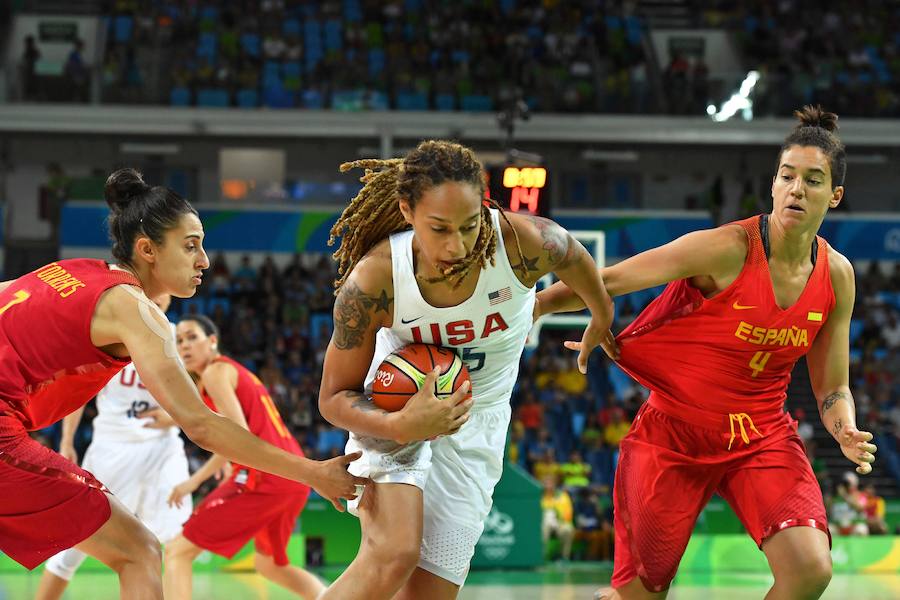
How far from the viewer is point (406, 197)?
3668 millimetres

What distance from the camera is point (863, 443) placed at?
4305mm

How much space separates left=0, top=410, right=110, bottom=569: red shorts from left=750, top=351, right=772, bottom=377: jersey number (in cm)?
259

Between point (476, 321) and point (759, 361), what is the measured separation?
4.46ft

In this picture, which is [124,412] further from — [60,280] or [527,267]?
[527,267]

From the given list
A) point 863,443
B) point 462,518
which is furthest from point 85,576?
point 863,443

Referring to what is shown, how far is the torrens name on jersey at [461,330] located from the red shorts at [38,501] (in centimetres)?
129

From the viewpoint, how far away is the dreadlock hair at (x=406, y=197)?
3.62m

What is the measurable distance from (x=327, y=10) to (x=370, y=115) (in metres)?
4.83

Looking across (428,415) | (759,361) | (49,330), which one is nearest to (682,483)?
(759,361)

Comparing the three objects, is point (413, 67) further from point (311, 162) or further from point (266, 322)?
point (266, 322)

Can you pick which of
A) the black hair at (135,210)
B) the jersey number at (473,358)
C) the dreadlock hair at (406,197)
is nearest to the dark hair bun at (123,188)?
the black hair at (135,210)

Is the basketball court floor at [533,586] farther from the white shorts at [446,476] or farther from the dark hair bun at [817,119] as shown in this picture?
the dark hair bun at [817,119]

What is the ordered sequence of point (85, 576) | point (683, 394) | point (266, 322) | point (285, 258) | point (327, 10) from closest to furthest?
point (683, 394)
point (85, 576)
point (266, 322)
point (285, 258)
point (327, 10)

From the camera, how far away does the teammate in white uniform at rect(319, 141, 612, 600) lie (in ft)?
11.9
